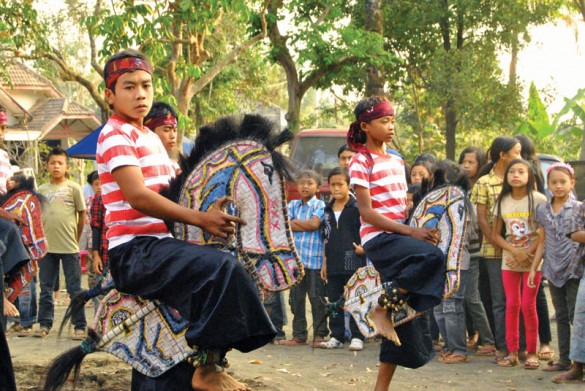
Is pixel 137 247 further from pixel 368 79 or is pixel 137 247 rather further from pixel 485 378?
pixel 368 79

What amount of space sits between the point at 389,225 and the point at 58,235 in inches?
209

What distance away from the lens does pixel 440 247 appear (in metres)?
5.70

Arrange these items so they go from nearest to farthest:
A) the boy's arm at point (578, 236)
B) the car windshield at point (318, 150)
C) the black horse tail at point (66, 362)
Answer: the black horse tail at point (66, 362) < the boy's arm at point (578, 236) < the car windshield at point (318, 150)

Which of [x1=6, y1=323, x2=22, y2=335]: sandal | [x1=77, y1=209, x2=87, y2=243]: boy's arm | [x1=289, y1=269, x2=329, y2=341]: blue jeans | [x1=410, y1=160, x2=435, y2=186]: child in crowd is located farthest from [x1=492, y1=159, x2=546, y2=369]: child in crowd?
[x1=6, y1=323, x2=22, y2=335]: sandal

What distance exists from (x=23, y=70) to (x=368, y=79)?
23260 millimetres

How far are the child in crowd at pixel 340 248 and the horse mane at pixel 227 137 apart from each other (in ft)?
15.2

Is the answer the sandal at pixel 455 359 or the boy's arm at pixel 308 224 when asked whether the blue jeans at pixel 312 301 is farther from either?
the sandal at pixel 455 359

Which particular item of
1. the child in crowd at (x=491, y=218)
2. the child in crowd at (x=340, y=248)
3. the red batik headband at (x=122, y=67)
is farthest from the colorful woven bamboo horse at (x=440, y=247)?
the child in crowd at (x=340, y=248)

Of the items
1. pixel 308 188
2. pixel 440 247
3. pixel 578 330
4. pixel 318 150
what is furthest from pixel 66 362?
pixel 318 150

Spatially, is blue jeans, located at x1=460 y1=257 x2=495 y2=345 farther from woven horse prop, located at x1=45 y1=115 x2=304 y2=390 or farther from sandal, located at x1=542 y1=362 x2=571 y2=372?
woven horse prop, located at x1=45 y1=115 x2=304 y2=390

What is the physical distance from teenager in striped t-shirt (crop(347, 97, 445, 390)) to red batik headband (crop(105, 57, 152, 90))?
1.92m

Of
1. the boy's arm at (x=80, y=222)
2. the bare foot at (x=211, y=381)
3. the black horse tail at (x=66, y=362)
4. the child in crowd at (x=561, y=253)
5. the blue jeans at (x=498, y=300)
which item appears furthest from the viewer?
the boy's arm at (x=80, y=222)

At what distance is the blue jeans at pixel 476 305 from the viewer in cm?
822

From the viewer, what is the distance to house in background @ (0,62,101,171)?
3180 cm
